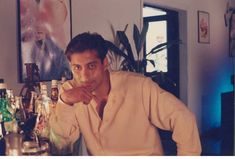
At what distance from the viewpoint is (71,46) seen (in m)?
0.98

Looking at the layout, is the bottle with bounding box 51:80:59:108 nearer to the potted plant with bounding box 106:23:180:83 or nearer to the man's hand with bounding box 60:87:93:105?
the man's hand with bounding box 60:87:93:105

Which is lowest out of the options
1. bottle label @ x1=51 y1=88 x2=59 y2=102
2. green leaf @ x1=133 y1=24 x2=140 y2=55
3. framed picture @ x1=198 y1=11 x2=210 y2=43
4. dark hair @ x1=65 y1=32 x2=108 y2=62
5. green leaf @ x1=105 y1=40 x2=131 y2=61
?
bottle label @ x1=51 y1=88 x2=59 y2=102

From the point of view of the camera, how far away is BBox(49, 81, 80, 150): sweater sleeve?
933 millimetres

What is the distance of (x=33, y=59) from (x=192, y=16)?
5.48 ft

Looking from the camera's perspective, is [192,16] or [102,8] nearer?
[102,8]

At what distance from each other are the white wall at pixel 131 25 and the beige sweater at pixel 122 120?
0.68 metres

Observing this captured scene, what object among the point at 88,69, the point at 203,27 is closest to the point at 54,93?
the point at 88,69

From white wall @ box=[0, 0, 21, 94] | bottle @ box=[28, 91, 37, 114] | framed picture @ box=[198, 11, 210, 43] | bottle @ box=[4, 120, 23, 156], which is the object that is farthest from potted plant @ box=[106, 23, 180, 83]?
bottle @ box=[4, 120, 23, 156]

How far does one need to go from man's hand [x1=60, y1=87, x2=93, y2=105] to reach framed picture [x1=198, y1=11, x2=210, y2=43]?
217cm

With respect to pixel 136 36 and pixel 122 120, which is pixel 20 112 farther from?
pixel 136 36

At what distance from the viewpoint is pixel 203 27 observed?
3020 mm

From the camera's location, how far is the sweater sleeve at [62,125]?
0.93 meters

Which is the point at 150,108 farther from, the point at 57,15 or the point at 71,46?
the point at 57,15

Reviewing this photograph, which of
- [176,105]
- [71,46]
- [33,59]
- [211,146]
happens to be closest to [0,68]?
[33,59]
